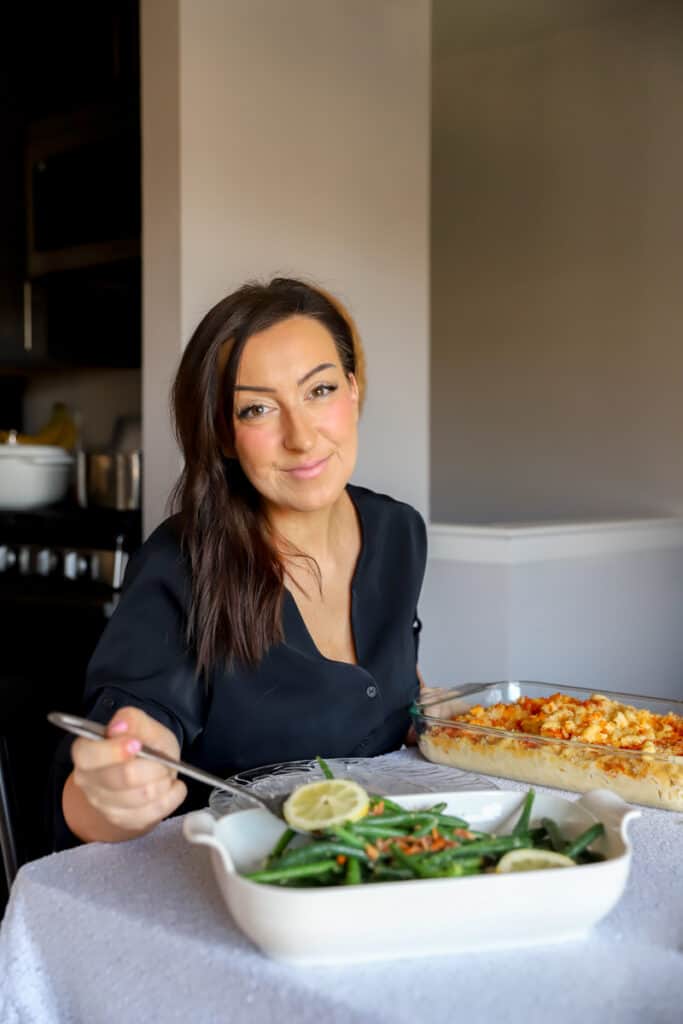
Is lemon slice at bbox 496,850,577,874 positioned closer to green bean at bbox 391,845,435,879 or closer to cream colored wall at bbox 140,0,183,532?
green bean at bbox 391,845,435,879

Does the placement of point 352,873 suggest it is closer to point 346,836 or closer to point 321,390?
point 346,836

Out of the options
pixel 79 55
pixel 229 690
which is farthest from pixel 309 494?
pixel 79 55

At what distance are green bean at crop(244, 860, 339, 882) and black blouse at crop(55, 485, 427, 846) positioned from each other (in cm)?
47

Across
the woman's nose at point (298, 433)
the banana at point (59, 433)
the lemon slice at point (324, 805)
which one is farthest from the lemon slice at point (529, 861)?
the banana at point (59, 433)

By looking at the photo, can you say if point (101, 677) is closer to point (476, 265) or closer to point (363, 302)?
point (363, 302)

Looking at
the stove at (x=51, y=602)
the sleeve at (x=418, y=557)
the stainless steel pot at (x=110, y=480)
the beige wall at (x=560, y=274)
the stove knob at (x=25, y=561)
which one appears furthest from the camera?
the beige wall at (x=560, y=274)

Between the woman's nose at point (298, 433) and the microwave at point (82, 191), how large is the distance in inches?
76.6

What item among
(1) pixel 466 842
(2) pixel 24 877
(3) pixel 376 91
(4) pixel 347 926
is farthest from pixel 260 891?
(3) pixel 376 91

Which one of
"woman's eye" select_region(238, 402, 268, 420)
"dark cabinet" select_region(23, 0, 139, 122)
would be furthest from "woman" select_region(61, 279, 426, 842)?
"dark cabinet" select_region(23, 0, 139, 122)

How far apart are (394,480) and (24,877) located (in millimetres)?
2340

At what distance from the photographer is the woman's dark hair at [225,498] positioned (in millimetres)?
1380

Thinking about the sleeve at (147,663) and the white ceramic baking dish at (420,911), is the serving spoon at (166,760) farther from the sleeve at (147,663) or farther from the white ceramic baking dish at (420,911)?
the sleeve at (147,663)

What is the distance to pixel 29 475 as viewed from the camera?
3.27m

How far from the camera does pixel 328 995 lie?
722 millimetres
